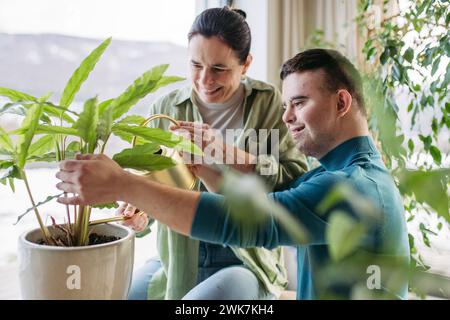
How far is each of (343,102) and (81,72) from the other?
48cm

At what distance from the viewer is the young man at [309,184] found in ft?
1.98

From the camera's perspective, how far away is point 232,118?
1.27 m

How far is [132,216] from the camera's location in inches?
30.5

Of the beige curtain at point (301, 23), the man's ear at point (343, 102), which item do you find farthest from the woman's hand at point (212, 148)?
the beige curtain at point (301, 23)

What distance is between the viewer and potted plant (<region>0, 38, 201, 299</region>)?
0.61 m

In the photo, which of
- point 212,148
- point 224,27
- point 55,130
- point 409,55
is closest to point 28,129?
point 55,130

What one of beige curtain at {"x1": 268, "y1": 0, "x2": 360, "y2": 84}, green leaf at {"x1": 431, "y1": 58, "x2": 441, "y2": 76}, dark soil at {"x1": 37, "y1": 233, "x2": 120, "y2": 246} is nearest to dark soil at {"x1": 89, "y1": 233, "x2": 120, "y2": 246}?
dark soil at {"x1": 37, "y1": 233, "x2": 120, "y2": 246}

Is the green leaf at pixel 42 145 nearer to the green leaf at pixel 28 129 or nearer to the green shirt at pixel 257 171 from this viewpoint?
the green leaf at pixel 28 129

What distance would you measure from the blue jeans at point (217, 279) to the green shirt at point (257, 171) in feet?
0.07

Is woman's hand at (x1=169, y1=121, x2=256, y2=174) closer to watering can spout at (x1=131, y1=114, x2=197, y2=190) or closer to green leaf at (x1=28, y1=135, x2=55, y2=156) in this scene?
watering can spout at (x1=131, y1=114, x2=197, y2=190)
